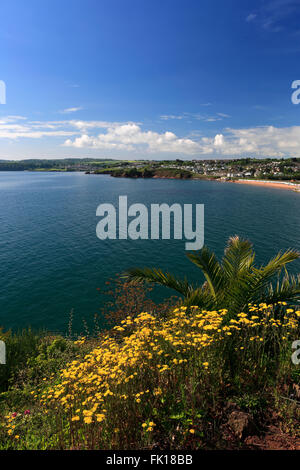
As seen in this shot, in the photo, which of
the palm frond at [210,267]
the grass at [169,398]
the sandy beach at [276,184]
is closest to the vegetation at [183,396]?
the grass at [169,398]

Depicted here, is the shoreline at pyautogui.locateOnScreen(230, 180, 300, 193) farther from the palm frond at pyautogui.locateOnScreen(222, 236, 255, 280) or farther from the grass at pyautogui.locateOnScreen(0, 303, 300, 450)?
the grass at pyautogui.locateOnScreen(0, 303, 300, 450)

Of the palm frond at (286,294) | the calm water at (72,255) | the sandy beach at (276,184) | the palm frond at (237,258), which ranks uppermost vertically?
the sandy beach at (276,184)

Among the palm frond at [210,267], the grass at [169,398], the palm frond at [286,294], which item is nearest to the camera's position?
the grass at [169,398]

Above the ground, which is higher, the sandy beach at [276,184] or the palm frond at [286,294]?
the sandy beach at [276,184]

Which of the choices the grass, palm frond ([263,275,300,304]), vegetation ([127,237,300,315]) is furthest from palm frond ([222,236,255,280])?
the grass

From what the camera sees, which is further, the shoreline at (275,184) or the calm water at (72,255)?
the shoreline at (275,184)

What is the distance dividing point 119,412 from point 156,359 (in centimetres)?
123

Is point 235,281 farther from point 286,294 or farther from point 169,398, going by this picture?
point 169,398

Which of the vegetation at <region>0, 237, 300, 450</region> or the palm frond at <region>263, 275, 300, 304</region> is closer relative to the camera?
the vegetation at <region>0, 237, 300, 450</region>

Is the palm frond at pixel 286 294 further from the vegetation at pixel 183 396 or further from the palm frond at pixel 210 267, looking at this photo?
the palm frond at pixel 210 267

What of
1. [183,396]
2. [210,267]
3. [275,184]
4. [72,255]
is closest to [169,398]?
[183,396]

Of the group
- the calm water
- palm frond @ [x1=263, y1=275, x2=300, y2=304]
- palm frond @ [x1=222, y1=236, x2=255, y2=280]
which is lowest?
the calm water

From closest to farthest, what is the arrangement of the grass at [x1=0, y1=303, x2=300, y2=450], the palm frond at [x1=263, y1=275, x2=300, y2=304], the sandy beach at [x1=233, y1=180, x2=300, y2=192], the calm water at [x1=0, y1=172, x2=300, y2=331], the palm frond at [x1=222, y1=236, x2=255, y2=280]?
the grass at [x1=0, y1=303, x2=300, y2=450], the palm frond at [x1=263, y1=275, x2=300, y2=304], the palm frond at [x1=222, y1=236, x2=255, y2=280], the calm water at [x1=0, y1=172, x2=300, y2=331], the sandy beach at [x1=233, y1=180, x2=300, y2=192]

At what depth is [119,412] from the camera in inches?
148
